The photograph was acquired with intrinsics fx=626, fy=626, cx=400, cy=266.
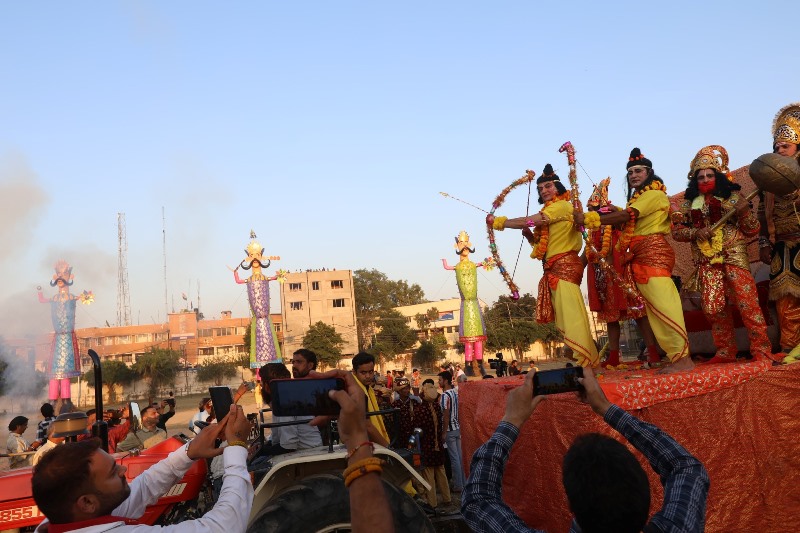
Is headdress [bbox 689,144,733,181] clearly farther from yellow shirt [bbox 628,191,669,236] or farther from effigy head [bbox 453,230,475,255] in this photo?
effigy head [bbox 453,230,475,255]

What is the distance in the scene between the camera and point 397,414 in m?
4.29

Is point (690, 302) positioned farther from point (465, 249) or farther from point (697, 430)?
point (465, 249)

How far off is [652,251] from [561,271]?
80cm

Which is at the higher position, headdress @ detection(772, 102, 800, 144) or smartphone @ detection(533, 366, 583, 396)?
headdress @ detection(772, 102, 800, 144)

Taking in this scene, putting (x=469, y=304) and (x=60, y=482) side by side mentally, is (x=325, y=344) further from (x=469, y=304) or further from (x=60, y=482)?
(x=60, y=482)

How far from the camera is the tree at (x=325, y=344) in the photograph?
47125mm

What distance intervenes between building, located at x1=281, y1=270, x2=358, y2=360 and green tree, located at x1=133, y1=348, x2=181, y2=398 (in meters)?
9.41

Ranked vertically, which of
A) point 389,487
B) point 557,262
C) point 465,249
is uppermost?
point 465,249

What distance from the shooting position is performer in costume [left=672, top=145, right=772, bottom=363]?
5262 millimetres

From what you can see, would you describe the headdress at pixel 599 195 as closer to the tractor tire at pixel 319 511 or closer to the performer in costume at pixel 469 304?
the tractor tire at pixel 319 511

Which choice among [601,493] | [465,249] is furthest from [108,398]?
[601,493]

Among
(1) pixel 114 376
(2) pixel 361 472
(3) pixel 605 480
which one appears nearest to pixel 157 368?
(1) pixel 114 376

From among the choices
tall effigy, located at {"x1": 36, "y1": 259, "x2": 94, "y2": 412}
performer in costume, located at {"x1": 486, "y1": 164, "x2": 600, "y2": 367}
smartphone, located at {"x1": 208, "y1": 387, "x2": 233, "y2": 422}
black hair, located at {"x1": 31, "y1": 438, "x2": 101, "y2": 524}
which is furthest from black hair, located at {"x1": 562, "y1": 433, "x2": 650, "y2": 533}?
tall effigy, located at {"x1": 36, "y1": 259, "x2": 94, "y2": 412}

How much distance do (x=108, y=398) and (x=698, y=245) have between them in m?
47.2
